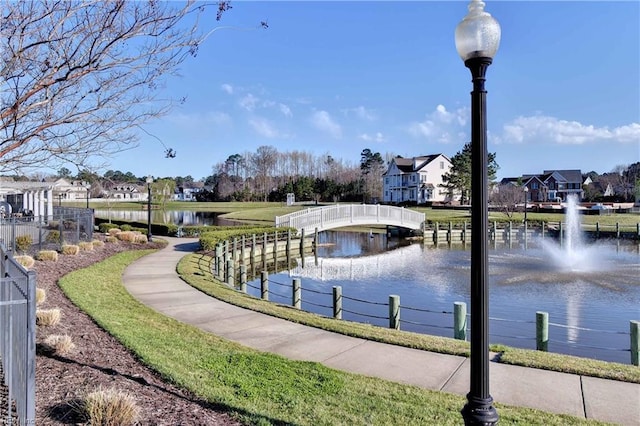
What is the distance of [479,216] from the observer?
145 inches

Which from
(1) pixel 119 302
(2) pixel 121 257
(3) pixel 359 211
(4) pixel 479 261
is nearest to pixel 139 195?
(3) pixel 359 211

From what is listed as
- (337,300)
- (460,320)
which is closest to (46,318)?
(337,300)

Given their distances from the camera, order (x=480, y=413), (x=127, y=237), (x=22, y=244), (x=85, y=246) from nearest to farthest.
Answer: (x=480, y=413)
(x=22, y=244)
(x=85, y=246)
(x=127, y=237)

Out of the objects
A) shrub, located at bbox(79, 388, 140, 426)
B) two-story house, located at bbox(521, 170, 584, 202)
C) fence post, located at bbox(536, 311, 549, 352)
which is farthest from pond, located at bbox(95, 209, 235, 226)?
two-story house, located at bbox(521, 170, 584, 202)

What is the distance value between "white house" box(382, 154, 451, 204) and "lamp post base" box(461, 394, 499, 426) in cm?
7336

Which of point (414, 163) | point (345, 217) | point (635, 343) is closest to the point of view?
point (635, 343)

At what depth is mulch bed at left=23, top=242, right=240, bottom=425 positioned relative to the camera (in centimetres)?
460

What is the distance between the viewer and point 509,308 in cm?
1378

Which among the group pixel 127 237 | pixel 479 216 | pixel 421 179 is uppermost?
pixel 421 179

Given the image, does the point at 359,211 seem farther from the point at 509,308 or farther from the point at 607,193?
the point at 607,193

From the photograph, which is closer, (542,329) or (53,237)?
(542,329)

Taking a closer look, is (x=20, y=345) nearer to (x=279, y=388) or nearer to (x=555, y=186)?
(x=279, y=388)

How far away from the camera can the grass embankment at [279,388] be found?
4980 millimetres

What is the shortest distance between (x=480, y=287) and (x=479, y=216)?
55cm
